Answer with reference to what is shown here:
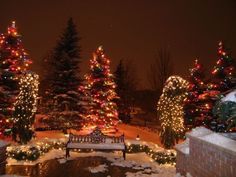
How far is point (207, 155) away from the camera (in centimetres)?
828

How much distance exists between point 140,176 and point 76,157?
4.38 m

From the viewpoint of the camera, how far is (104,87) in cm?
2584

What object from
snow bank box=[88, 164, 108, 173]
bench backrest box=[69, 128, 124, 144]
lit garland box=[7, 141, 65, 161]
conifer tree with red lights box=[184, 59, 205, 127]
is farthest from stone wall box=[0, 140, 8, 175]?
conifer tree with red lights box=[184, 59, 205, 127]

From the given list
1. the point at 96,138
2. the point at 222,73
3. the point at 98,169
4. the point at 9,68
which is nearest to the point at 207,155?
the point at 98,169

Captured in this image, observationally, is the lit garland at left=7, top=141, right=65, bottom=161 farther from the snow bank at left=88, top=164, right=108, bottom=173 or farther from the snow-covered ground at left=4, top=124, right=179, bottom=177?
the snow bank at left=88, top=164, right=108, bottom=173

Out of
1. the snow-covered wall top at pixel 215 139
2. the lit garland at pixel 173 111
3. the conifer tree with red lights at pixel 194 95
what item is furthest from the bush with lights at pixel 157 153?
the conifer tree with red lights at pixel 194 95

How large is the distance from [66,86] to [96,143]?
367 inches

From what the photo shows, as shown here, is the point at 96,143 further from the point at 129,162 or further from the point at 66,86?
the point at 66,86

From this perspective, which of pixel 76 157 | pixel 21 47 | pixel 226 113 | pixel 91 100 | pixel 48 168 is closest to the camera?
pixel 226 113

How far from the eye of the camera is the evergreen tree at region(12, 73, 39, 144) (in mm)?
16406

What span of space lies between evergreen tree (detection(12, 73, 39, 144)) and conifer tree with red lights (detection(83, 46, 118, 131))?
875cm

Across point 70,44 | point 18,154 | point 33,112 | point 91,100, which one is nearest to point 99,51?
point 70,44

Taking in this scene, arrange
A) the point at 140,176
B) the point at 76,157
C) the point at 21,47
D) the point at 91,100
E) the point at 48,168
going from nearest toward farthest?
the point at 140,176 < the point at 48,168 < the point at 76,157 < the point at 21,47 < the point at 91,100

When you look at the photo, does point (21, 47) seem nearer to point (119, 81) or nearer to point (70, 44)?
point (70, 44)
